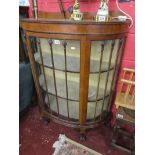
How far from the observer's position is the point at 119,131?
1.35 m

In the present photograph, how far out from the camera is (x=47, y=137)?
1.42 metres

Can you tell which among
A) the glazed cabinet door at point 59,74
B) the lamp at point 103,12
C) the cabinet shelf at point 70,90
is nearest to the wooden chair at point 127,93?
the cabinet shelf at point 70,90

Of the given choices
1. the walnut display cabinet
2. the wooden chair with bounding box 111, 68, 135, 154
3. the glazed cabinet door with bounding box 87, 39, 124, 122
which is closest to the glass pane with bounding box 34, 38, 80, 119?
the walnut display cabinet

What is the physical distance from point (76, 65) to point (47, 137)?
0.68m

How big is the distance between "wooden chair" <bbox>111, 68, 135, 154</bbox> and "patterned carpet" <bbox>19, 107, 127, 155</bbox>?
10cm

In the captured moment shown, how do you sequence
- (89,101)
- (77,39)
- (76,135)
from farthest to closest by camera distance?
1. (76,135)
2. (89,101)
3. (77,39)

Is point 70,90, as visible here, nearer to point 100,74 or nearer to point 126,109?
point 100,74

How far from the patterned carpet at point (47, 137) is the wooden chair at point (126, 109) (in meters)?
0.10

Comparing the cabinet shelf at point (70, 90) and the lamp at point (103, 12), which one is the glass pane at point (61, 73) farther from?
the lamp at point (103, 12)

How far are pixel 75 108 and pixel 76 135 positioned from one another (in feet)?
0.92

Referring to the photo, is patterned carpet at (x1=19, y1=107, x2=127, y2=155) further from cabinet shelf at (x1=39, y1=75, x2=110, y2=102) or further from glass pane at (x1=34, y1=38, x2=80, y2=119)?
cabinet shelf at (x1=39, y1=75, x2=110, y2=102)
